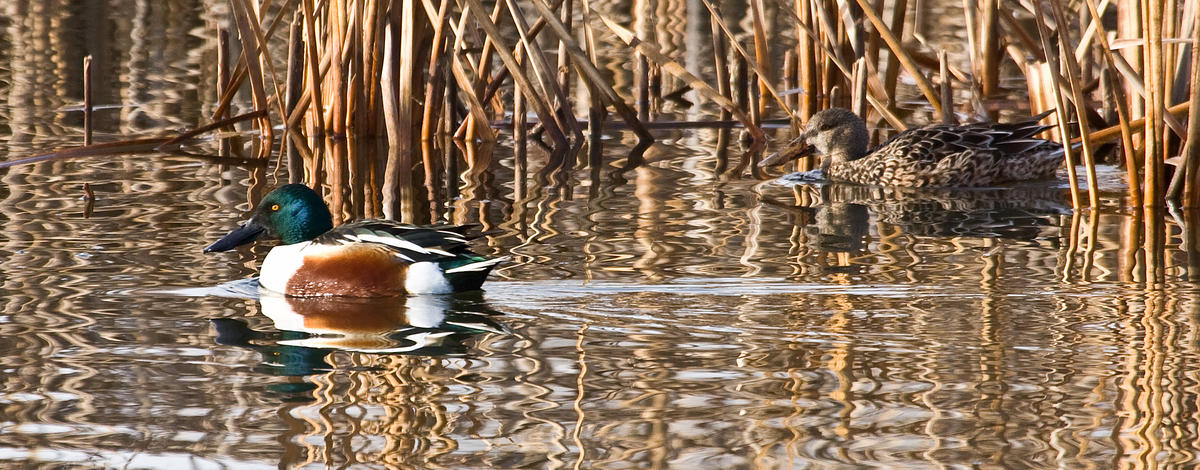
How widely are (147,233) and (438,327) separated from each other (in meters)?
1.90

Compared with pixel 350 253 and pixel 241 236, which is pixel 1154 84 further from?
pixel 241 236

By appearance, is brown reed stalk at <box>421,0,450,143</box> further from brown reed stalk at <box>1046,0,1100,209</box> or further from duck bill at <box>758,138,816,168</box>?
brown reed stalk at <box>1046,0,1100,209</box>

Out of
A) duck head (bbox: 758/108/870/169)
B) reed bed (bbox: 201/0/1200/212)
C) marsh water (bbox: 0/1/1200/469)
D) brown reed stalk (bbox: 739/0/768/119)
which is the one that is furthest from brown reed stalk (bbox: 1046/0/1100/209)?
brown reed stalk (bbox: 739/0/768/119)

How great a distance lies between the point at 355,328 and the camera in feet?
16.2

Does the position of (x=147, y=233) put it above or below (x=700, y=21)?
below

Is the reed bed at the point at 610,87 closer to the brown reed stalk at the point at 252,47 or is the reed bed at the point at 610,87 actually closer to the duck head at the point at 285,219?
the brown reed stalk at the point at 252,47

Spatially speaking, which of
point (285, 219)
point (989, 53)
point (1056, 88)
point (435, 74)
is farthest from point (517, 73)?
point (989, 53)

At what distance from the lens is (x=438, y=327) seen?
4922 mm

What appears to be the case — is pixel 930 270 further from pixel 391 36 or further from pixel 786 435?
pixel 391 36

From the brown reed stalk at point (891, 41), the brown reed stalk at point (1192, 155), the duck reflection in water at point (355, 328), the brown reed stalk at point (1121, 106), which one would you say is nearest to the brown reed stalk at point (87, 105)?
the duck reflection in water at point (355, 328)

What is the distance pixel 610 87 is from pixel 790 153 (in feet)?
3.58

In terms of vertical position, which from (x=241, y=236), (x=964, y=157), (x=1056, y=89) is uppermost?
(x=1056, y=89)

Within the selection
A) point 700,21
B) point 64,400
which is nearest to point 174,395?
point 64,400

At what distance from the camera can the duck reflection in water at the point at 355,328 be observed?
14.8 feet
